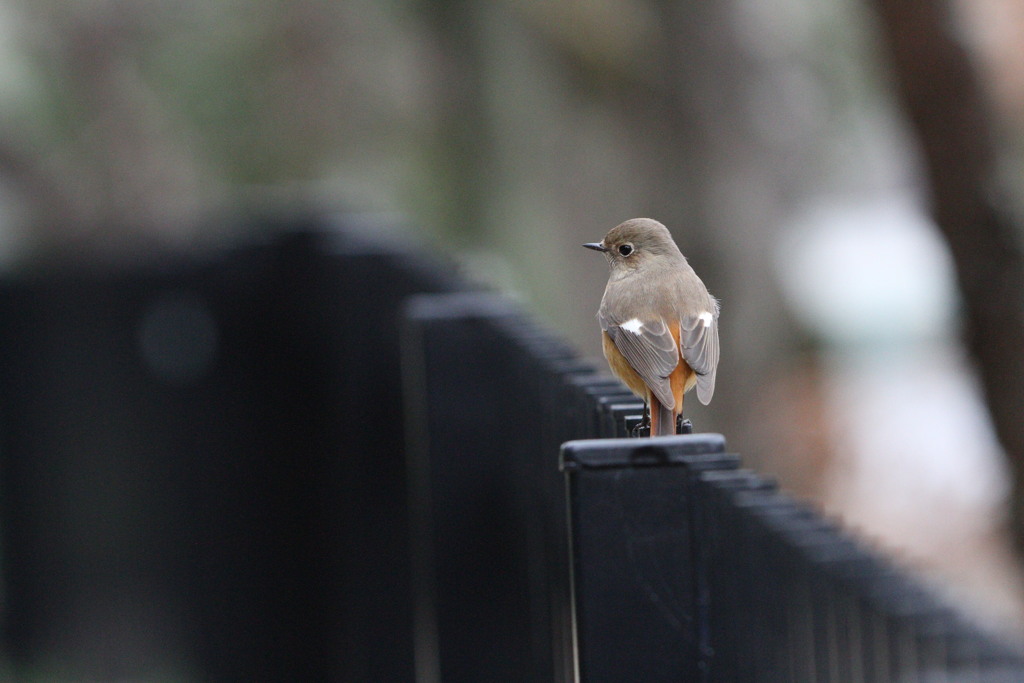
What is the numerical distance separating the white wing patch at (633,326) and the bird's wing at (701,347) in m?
0.09

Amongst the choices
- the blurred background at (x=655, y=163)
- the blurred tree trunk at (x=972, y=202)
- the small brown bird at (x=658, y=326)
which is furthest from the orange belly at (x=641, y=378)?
the blurred tree trunk at (x=972, y=202)

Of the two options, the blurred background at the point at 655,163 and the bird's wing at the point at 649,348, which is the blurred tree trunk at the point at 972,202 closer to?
the blurred background at the point at 655,163

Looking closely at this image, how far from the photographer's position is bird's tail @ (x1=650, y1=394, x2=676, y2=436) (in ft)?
8.70

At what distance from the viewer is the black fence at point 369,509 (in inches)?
64.0

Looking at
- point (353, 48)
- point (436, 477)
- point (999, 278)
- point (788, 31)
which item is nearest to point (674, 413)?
point (436, 477)

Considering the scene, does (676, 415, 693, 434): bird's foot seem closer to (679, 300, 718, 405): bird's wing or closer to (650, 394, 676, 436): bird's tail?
(650, 394, 676, 436): bird's tail

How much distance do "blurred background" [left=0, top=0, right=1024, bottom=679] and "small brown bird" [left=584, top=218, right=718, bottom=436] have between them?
1.63 metres

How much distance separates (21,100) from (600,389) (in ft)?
32.9

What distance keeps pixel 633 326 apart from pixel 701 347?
16 cm

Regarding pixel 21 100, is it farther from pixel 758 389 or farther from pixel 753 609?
pixel 753 609

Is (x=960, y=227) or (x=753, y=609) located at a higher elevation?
(x=960, y=227)

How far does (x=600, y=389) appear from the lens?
2334mm

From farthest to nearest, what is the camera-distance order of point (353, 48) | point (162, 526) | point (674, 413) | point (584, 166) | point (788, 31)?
1. point (353, 48)
2. point (584, 166)
3. point (788, 31)
4. point (162, 526)
5. point (674, 413)

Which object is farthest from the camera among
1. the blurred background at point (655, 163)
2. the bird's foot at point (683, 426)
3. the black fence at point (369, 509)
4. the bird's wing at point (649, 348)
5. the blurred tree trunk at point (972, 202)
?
the blurred background at point (655, 163)
